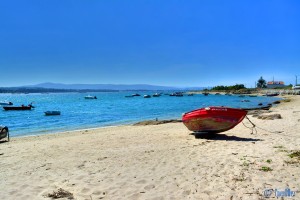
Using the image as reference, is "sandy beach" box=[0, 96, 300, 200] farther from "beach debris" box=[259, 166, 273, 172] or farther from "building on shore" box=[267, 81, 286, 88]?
"building on shore" box=[267, 81, 286, 88]

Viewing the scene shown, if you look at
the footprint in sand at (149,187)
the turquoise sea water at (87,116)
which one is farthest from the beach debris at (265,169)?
the turquoise sea water at (87,116)

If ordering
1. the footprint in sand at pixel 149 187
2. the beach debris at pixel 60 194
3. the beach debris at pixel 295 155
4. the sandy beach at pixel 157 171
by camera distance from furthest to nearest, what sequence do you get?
the beach debris at pixel 295 155 < the footprint in sand at pixel 149 187 < the sandy beach at pixel 157 171 < the beach debris at pixel 60 194

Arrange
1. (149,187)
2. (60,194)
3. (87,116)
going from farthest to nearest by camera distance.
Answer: (87,116), (149,187), (60,194)

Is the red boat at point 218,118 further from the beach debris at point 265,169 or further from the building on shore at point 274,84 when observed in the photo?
the building on shore at point 274,84

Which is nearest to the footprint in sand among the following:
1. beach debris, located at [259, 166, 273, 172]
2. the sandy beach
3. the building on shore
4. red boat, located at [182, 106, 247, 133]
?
the sandy beach

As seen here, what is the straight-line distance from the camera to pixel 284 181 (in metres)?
6.47

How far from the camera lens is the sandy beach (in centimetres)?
623

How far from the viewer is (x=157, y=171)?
25.7 feet

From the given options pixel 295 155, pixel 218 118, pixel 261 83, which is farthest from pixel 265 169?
pixel 261 83

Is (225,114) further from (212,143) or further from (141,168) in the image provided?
(141,168)

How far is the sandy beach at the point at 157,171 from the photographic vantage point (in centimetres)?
623

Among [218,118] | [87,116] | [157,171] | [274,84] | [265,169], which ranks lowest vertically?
[87,116]

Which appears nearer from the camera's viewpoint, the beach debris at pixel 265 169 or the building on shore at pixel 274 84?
the beach debris at pixel 265 169

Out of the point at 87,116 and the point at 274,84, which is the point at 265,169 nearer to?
the point at 87,116
